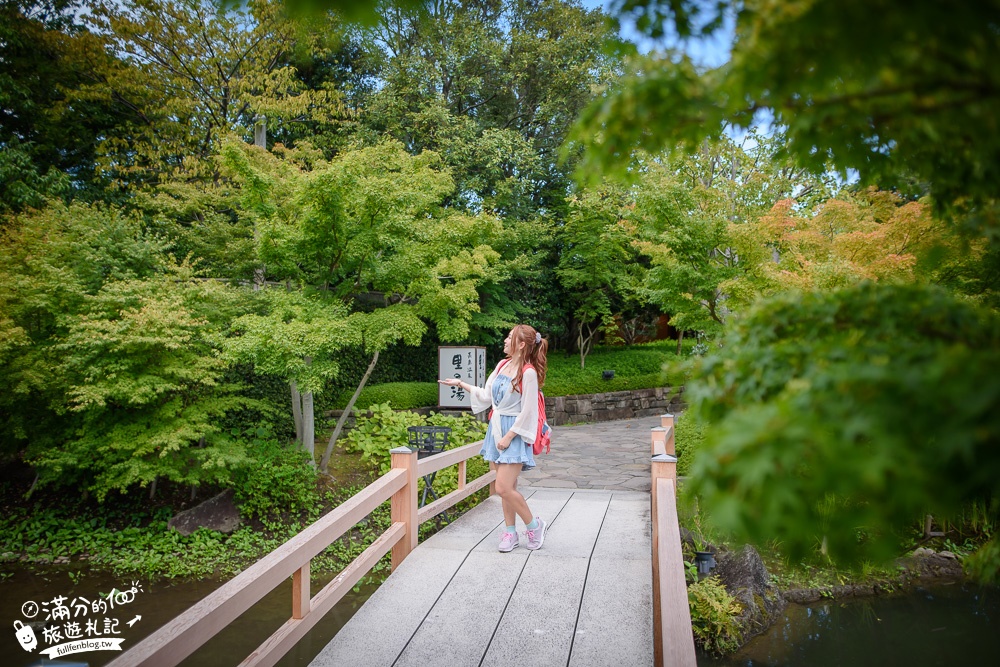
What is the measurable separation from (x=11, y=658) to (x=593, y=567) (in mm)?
4548

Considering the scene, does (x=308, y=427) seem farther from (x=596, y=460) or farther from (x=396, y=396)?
(x=596, y=460)

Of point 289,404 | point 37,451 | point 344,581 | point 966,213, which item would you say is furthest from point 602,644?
point 289,404

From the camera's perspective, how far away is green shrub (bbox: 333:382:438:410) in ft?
34.3

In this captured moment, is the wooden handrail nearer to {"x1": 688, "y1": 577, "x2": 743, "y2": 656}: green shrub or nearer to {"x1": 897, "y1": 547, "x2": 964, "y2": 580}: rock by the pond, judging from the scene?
{"x1": 688, "y1": 577, "x2": 743, "y2": 656}: green shrub

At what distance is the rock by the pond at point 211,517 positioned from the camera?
6.86 metres

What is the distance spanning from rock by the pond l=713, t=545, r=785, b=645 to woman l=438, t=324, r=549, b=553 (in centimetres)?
256

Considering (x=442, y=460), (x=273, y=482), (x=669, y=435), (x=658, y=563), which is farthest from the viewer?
(x=273, y=482)

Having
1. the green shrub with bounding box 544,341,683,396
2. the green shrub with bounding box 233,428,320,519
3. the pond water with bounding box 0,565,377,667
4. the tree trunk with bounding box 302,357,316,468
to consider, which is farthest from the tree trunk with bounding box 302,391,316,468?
the green shrub with bounding box 544,341,683,396

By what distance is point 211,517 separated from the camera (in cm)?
699

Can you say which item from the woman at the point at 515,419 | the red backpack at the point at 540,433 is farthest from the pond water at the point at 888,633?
the red backpack at the point at 540,433

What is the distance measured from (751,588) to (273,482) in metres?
5.54

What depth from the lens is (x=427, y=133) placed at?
12734 mm

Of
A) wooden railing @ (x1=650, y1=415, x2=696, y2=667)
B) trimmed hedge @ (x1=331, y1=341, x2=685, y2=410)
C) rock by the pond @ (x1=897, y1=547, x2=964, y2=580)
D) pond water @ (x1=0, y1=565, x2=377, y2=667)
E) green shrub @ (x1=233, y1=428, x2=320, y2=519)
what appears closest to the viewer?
wooden railing @ (x1=650, y1=415, x2=696, y2=667)

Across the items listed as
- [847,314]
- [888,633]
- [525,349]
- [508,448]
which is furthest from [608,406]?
[847,314]
